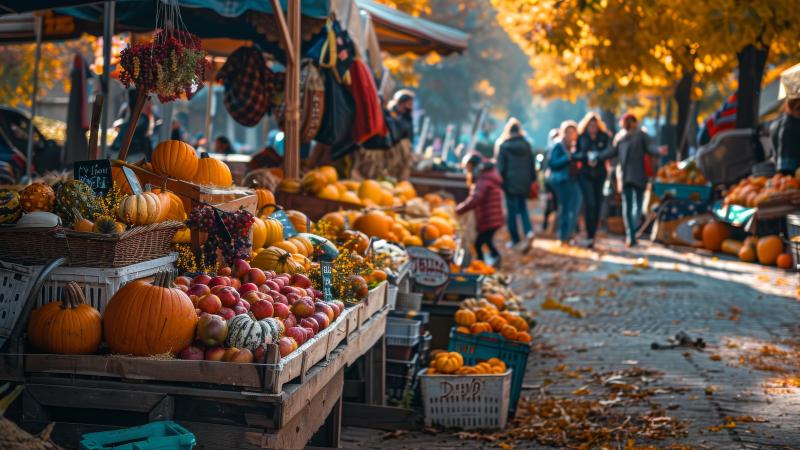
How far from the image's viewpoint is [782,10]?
48.5 ft

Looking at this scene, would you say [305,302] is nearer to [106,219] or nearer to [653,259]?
[106,219]

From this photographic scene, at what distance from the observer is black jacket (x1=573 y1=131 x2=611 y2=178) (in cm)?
1852

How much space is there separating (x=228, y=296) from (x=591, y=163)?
45.2 ft

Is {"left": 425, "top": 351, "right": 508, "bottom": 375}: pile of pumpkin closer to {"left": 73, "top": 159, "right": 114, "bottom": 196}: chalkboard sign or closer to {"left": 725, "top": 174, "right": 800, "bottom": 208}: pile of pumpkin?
{"left": 73, "top": 159, "right": 114, "bottom": 196}: chalkboard sign

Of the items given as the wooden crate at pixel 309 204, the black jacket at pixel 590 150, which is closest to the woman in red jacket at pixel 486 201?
the black jacket at pixel 590 150

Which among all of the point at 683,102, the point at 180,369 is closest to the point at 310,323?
the point at 180,369

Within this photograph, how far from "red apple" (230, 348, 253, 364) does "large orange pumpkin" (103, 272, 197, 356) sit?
1.10 feet

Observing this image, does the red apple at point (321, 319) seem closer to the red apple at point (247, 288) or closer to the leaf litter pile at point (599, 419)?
the red apple at point (247, 288)

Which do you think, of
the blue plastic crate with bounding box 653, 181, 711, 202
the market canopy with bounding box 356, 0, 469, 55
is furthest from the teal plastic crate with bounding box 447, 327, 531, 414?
the blue plastic crate with bounding box 653, 181, 711, 202

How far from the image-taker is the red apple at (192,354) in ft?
15.8

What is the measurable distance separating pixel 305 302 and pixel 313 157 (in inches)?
344

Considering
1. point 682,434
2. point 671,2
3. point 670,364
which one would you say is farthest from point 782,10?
point 682,434

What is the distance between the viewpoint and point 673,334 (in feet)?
35.9

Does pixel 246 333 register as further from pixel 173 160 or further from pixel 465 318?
pixel 465 318
